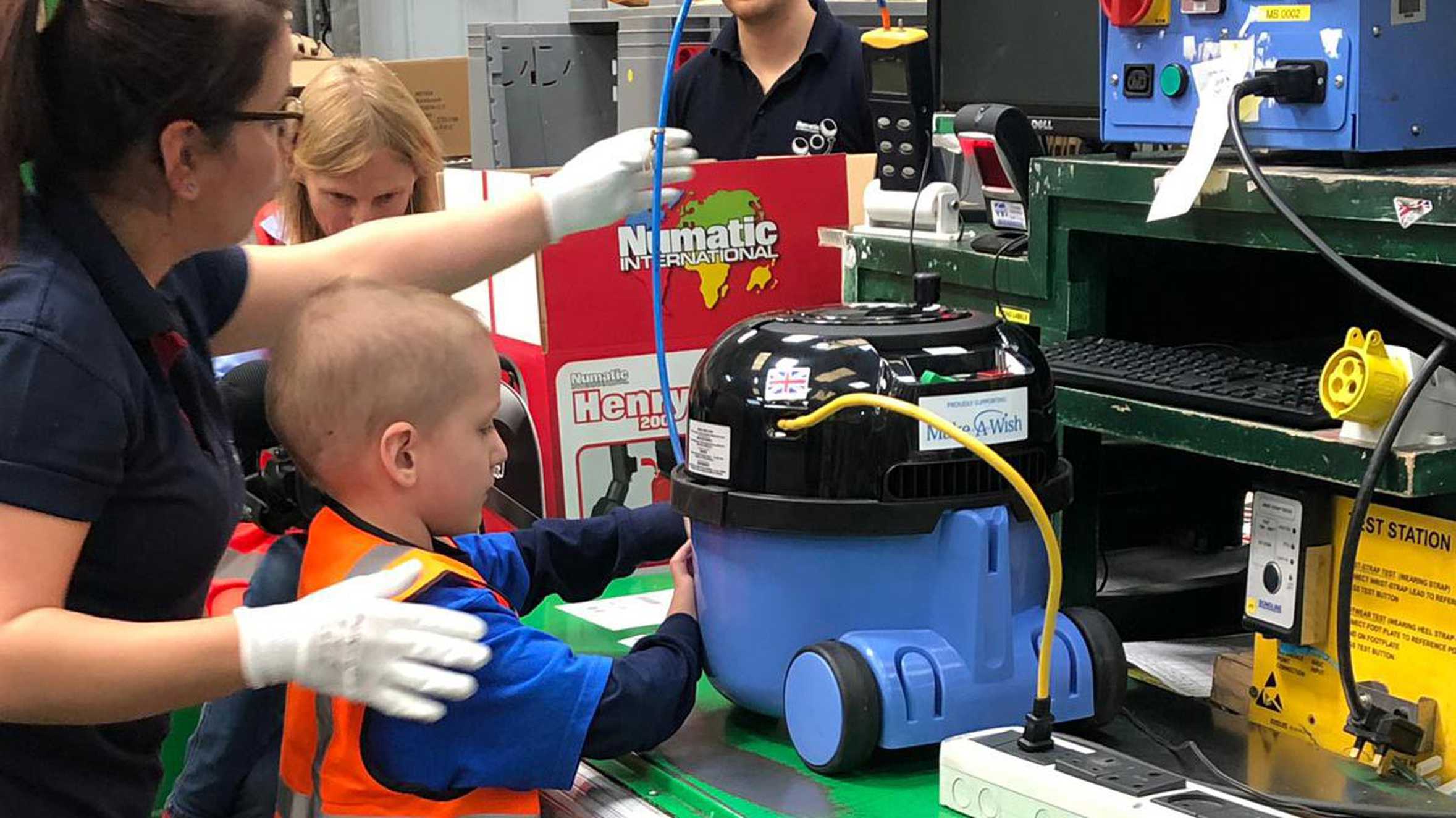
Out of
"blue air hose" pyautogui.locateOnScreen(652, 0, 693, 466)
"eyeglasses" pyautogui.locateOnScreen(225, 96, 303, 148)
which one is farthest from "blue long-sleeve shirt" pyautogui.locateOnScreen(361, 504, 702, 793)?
"eyeglasses" pyautogui.locateOnScreen(225, 96, 303, 148)

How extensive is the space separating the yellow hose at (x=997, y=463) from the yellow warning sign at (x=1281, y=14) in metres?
0.44

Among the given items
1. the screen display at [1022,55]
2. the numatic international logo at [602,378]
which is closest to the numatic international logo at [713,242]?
the numatic international logo at [602,378]

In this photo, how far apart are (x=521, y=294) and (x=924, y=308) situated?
748 mm

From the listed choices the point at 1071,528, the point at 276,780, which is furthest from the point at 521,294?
the point at 1071,528

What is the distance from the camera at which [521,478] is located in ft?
6.53

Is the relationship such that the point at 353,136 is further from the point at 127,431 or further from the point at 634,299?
the point at 127,431

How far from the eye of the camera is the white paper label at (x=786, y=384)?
48.2 inches

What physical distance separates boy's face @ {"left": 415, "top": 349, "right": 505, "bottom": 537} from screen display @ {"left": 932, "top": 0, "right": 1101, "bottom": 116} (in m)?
1.01

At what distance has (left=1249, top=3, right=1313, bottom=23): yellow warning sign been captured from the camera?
1294 mm

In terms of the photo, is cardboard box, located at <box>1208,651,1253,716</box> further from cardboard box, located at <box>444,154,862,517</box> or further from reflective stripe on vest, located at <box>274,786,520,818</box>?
cardboard box, located at <box>444,154,862,517</box>

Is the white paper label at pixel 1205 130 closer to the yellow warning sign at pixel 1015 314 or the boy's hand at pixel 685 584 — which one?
the yellow warning sign at pixel 1015 314

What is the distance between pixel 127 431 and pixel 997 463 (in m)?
0.60

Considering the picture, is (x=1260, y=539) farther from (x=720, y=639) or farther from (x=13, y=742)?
(x=13, y=742)

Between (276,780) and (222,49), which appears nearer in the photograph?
(222,49)
